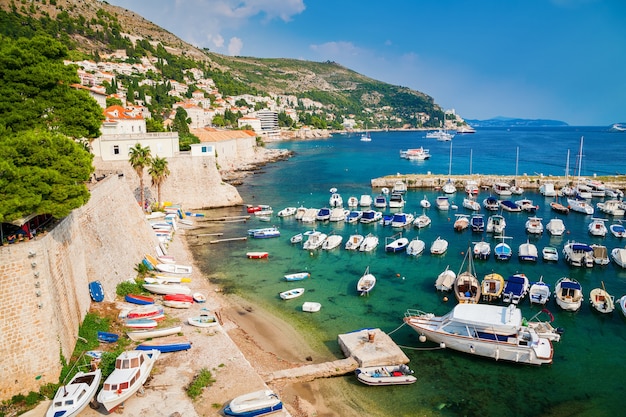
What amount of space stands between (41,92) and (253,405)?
21.0 meters

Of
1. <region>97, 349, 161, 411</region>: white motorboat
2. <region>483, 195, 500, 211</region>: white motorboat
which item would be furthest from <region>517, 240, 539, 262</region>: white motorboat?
<region>97, 349, 161, 411</region>: white motorboat

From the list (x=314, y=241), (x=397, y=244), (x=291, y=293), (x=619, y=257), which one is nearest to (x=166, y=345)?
(x=291, y=293)

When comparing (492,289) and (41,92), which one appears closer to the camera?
(41,92)

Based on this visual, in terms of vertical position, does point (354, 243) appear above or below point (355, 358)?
above

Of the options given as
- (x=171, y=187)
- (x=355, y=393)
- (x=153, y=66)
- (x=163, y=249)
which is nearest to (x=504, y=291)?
(x=355, y=393)

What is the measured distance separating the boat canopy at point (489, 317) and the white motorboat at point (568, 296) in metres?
6.14

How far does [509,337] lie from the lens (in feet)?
69.0

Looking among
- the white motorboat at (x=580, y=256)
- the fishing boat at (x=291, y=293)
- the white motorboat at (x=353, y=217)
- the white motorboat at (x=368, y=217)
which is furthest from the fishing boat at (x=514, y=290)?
the white motorboat at (x=353, y=217)

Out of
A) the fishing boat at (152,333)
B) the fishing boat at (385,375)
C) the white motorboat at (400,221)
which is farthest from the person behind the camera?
the white motorboat at (400,221)

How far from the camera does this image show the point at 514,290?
2730 centimetres

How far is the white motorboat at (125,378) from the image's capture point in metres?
15.6

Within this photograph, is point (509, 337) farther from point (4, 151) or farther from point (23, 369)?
point (4, 151)

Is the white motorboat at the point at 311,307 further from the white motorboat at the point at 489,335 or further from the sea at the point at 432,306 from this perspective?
the white motorboat at the point at 489,335

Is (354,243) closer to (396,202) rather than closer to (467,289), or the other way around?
(467,289)
